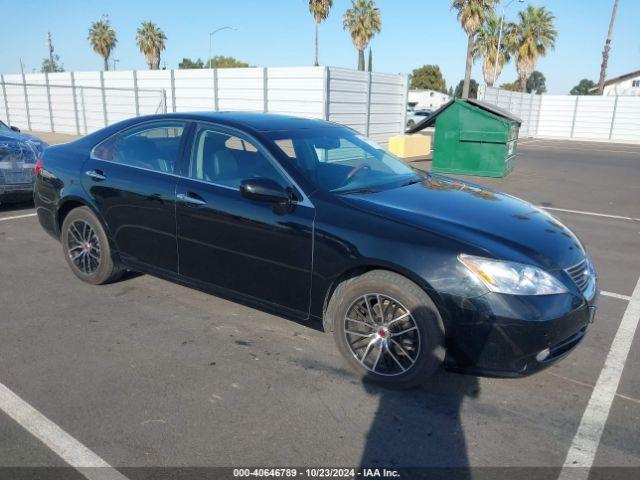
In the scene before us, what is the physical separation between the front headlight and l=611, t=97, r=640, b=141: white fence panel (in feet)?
126

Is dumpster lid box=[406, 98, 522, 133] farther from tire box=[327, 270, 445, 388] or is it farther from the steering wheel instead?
tire box=[327, 270, 445, 388]

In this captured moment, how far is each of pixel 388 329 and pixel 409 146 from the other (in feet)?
52.3

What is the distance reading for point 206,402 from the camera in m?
3.16

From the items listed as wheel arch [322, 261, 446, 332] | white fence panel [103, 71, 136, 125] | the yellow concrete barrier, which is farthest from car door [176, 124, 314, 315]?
white fence panel [103, 71, 136, 125]

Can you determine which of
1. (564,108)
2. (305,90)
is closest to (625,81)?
(564,108)

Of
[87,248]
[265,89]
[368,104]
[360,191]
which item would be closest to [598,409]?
[360,191]

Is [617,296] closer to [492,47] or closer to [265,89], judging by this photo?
[265,89]

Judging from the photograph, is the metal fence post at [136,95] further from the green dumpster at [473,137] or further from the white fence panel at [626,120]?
the white fence panel at [626,120]

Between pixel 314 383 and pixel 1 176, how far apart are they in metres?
6.49

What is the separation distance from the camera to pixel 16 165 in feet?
25.7

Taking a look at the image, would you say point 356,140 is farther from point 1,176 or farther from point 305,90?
point 305,90

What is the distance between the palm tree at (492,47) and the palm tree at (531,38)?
31.0 inches

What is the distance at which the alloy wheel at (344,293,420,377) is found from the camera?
10.6ft

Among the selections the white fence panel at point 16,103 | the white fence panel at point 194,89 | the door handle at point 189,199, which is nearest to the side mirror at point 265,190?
the door handle at point 189,199
